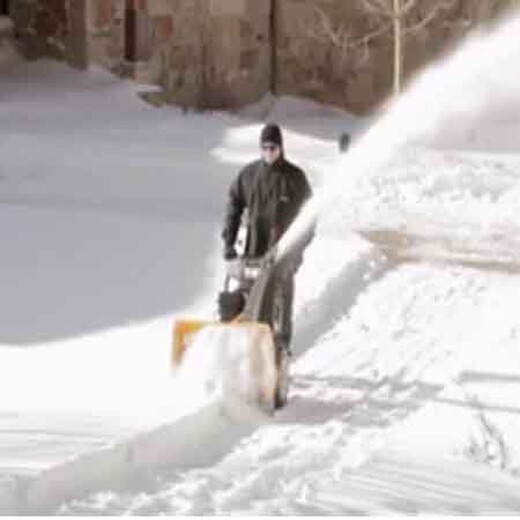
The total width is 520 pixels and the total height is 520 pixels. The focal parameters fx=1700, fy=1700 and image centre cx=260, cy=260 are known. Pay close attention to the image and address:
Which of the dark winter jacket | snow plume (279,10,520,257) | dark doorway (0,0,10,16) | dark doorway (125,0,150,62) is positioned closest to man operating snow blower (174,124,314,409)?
the dark winter jacket

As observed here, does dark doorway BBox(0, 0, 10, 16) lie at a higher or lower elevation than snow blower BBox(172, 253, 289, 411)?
lower

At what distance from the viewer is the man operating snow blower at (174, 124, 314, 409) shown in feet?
30.7

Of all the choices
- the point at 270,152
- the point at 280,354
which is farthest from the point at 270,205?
the point at 280,354

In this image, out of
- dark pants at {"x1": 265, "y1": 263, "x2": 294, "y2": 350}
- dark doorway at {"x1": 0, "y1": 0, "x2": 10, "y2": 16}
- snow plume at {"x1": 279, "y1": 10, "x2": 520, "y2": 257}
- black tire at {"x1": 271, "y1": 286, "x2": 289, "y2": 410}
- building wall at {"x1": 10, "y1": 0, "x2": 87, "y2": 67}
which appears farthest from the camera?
dark doorway at {"x1": 0, "y1": 0, "x2": 10, "y2": 16}

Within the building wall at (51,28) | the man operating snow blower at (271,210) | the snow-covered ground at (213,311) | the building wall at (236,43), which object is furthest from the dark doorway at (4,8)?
the man operating snow blower at (271,210)

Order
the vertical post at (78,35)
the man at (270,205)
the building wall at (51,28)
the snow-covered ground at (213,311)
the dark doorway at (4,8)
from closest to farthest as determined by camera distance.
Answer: the snow-covered ground at (213,311) < the man at (270,205) < the vertical post at (78,35) < the building wall at (51,28) < the dark doorway at (4,8)

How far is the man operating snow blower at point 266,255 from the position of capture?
30.7 ft

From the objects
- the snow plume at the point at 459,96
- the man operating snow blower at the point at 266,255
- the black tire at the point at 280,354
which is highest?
the man operating snow blower at the point at 266,255

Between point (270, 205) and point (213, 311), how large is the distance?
7.89ft

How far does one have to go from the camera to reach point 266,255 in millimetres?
9570

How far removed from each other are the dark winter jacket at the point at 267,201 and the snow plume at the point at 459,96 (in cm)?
519

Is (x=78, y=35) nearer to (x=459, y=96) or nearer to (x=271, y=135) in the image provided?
(x=459, y=96)

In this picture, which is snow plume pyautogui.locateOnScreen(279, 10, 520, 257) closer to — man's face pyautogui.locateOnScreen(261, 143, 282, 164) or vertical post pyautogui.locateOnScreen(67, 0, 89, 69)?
vertical post pyautogui.locateOnScreen(67, 0, 89, 69)

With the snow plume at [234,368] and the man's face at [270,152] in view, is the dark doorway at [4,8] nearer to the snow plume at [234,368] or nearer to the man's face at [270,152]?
the man's face at [270,152]
